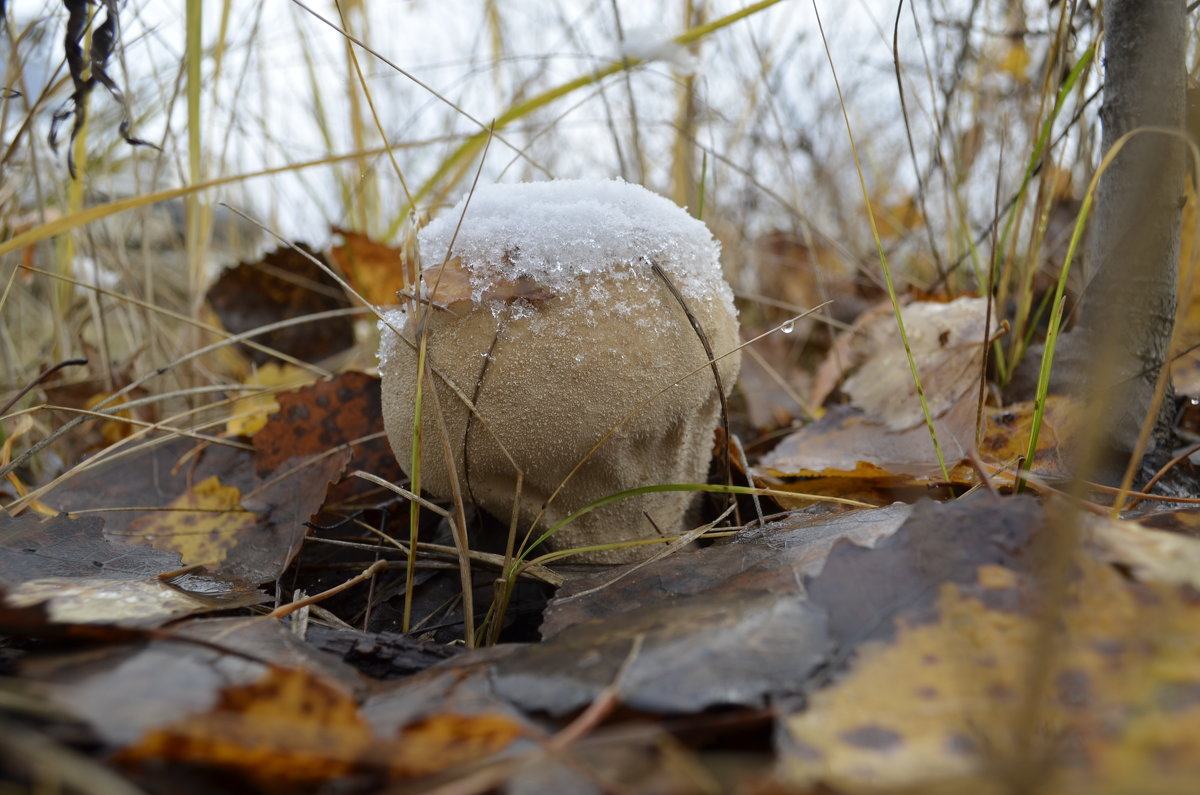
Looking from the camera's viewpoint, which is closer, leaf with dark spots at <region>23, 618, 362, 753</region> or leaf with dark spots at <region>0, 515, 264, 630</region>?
leaf with dark spots at <region>23, 618, 362, 753</region>

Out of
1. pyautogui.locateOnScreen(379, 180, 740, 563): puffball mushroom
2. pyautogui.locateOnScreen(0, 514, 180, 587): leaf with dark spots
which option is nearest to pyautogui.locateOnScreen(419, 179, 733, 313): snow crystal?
pyautogui.locateOnScreen(379, 180, 740, 563): puffball mushroom

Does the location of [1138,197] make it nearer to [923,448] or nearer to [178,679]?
[923,448]

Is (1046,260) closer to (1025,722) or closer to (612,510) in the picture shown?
(612,510)

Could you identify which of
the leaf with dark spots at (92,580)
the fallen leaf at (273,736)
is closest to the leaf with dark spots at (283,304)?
the leaf with dark spots at (92,580)

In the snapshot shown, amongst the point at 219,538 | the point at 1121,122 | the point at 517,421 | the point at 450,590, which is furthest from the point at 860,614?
the point at 219,538

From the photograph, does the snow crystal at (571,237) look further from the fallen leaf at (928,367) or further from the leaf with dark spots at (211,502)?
the fallen leaf at (928,367)

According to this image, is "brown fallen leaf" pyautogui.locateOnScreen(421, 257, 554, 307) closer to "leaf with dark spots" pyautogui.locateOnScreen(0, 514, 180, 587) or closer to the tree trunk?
"leaf with dark spots" pyautogui.locateOnScreen(0, 514, 180, 587)
